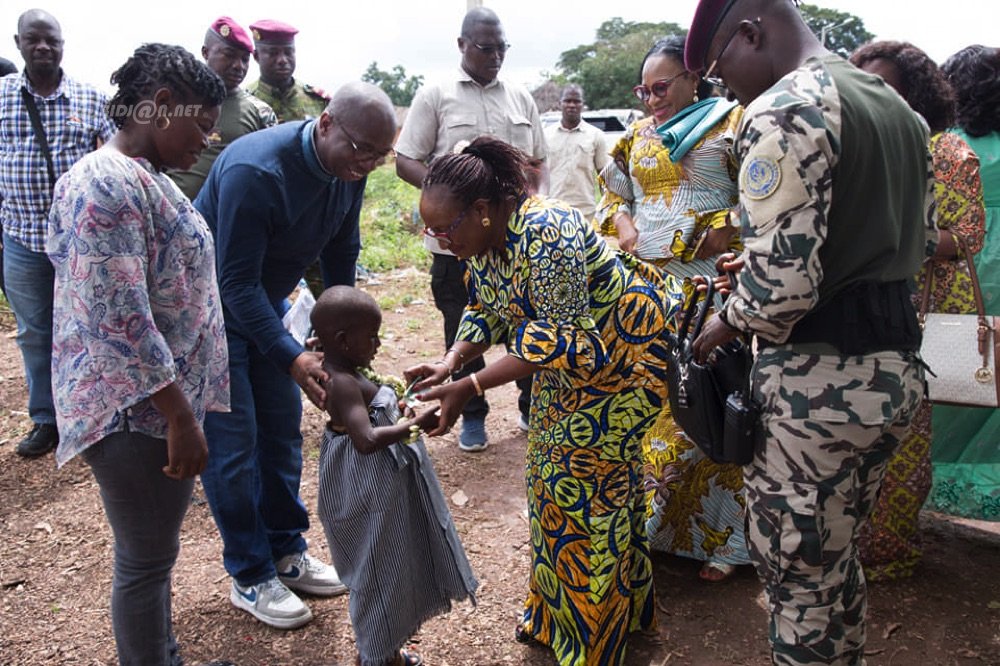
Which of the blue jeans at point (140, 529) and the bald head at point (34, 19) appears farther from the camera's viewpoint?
the bald head at point (34, 19)

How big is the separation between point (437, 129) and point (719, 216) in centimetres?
205

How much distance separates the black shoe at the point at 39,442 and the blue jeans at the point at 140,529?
2.87 metres

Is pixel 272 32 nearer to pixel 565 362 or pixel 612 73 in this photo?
pixel 565 362

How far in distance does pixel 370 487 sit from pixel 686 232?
1.79 m

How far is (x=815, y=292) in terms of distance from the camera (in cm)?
178

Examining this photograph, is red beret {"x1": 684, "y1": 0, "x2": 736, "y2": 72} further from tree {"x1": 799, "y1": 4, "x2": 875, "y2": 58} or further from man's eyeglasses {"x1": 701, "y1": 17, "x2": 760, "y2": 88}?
tree {"x1": 799, "y1": 4, "x2": 875, "y2": 58}

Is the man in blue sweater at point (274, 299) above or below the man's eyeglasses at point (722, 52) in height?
below

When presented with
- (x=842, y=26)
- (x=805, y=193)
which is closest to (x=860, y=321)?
(x=805, y=193)

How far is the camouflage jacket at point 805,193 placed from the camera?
174cm

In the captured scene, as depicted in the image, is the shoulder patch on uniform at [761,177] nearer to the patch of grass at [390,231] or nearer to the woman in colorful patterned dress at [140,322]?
the woman in colorful patterned dress at [140,322]

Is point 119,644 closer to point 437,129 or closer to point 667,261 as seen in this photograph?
point 667,261

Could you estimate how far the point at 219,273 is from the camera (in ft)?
8.92

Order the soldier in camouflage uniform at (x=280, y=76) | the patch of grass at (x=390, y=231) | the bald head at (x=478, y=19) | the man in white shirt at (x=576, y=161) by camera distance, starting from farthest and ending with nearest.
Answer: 1. the patch of grass at (x=390, y=231)
2. the man in white shirt at (x=576, y=161)
3. the soldier in camouflage uniform at (x=280, y=76)
4. the bald head at (x=478, y=19)

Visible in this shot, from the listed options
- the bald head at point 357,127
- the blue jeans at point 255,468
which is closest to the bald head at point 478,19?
the bald head at point 357,127
